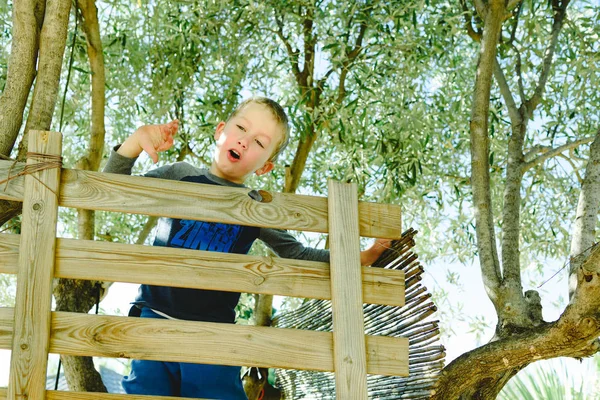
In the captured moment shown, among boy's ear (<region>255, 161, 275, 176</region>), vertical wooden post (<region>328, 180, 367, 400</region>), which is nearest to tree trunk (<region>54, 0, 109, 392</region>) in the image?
boy's ear (<region>255, 161, 275, 176</region>)

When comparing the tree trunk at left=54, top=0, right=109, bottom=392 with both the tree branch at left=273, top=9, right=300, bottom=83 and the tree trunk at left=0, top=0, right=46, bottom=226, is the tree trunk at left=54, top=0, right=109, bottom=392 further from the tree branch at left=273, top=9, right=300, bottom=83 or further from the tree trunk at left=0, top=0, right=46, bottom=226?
the tree branch at left=273, top=9, right=300, bottom=83

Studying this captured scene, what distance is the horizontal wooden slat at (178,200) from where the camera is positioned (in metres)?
2.42

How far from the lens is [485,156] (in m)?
4.46

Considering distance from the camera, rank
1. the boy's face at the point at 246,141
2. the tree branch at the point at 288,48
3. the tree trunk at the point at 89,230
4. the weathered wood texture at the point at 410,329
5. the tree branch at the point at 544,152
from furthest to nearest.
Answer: the tree branch at the point at 288,48 < the tree branch at the point at 544,152 < the tree trunk at the point at 89,230 < the boy's face at the point at 246,141 < the weathered wood texture at the point at 410,329

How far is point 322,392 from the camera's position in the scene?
4.27 m

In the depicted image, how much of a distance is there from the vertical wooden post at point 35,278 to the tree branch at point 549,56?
10.8ft

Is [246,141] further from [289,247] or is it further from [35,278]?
[35,278]

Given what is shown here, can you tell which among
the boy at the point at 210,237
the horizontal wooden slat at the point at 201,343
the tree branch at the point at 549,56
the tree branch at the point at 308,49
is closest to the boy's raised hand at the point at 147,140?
the boy at the point at 210,237

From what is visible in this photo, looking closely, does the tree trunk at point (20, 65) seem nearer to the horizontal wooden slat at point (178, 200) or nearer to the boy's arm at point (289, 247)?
the horizontal wooden slat at point (178, 200)

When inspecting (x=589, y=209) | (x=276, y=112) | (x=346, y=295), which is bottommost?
(x=346, y=295)

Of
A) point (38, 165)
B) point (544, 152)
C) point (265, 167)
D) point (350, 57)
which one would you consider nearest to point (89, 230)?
point (265, 167)

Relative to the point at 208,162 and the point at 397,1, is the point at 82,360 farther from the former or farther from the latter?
the point at 397,1

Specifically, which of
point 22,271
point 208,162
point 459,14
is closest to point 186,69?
point 208,162

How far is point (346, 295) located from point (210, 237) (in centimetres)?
88
